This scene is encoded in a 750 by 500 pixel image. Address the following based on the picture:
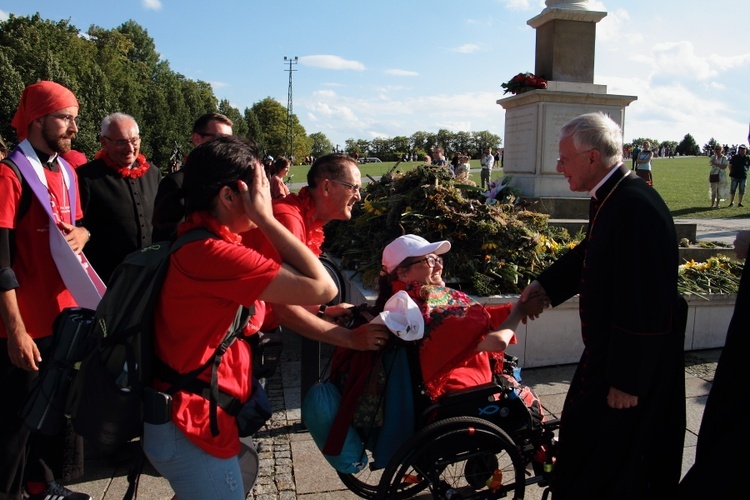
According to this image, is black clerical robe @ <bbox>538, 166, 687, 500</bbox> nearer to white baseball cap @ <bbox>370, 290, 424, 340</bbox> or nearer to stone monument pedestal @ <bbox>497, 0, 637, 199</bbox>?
white baseball cap @ <bbox>370, 290, 424, 340</bbox>

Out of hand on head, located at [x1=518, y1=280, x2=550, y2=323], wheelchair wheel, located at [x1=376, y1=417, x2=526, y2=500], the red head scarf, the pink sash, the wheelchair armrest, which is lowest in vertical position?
wheelchair wheel, located at [x1=376, y1=417, x2=526, y2=500]

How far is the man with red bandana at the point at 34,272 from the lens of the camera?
284 cm

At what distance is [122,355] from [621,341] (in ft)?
6.18

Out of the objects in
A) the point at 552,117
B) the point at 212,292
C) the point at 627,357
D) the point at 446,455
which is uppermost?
the point at 552,117

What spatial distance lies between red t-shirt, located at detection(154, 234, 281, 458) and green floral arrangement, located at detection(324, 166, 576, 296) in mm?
3500

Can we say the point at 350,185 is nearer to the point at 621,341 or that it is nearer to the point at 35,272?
the point at 621,341

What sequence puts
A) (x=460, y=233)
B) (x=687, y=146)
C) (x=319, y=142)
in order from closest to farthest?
1. (x=460, y=233)
2. (x=687, y=146)
3. (x=319, y=142)

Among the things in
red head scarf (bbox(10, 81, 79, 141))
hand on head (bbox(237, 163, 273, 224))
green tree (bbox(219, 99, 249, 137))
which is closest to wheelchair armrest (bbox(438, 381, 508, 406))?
hand on head (bbox(237, 163, 273, 224))

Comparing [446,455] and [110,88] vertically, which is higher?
[110,88]

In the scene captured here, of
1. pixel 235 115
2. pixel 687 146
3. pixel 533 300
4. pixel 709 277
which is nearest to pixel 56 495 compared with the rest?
pixel 533 300

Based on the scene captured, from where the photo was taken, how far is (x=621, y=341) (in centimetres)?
247

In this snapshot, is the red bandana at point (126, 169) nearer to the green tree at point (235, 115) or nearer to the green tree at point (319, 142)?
the green tree at point (235, 115)

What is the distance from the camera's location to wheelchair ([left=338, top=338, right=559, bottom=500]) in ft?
8.95

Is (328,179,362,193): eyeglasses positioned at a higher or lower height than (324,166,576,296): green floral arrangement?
higher
